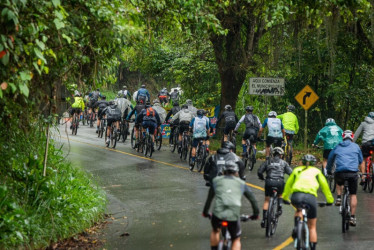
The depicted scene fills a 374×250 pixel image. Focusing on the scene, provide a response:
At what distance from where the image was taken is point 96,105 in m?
34.2

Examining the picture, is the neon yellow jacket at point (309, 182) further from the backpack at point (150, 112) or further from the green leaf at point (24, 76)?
the backpack at point (150, 112)

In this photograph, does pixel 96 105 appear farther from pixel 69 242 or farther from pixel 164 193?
pixel 69 242

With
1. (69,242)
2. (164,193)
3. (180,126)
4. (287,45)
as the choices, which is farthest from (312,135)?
(69,242)

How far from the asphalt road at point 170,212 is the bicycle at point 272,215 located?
14 centimetres

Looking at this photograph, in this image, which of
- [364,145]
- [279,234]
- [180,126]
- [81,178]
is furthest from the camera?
[180,126]

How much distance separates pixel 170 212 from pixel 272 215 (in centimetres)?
308

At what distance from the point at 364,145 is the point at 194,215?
6.02m

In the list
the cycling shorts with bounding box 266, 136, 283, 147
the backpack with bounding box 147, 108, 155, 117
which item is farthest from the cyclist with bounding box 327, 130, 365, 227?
the backpack with bounding box 147, 108, 155, 117

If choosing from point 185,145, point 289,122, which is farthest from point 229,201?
point 185,145

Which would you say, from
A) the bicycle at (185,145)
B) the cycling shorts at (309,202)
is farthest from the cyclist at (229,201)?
the bicycle at (185,145)

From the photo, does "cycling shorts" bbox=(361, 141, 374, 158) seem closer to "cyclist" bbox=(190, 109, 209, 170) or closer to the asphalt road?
the asphalt road

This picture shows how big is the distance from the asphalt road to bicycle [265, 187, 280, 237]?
0.46 ft

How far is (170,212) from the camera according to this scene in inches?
545

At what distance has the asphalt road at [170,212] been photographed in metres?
11.2
